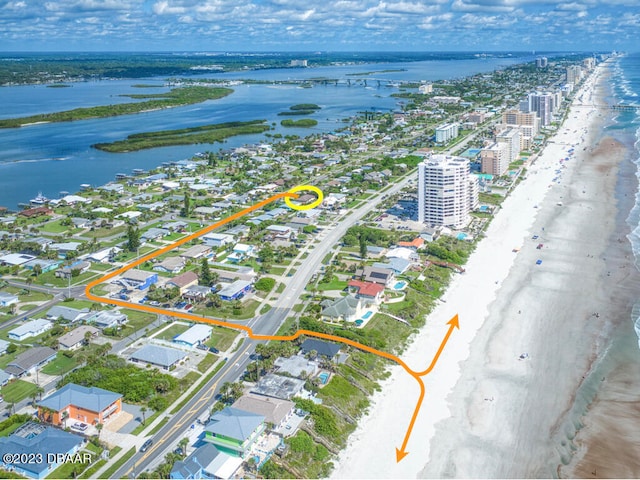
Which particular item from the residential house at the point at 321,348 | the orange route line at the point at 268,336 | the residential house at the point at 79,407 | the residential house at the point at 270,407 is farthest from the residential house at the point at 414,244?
the residential house at the point at 79,407

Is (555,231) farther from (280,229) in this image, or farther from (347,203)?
(280,229)

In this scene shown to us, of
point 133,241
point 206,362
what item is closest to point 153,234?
point 133,241

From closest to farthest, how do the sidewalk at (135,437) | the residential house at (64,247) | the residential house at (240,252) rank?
the sidewalk at (135,437) → the residential house at (240,252) → the residential house at (64,247)

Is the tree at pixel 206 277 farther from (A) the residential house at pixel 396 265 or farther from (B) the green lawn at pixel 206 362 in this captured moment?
(A) the residential house at pixel 396 265

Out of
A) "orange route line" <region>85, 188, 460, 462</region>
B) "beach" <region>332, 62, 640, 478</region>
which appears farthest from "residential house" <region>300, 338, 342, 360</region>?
"beach" <region>332, 62, 640, 478</region>

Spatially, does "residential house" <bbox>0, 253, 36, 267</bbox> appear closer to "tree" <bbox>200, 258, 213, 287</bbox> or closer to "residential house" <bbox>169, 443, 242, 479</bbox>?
"tree" <bbox>200, 258, 213, 287</bbox>

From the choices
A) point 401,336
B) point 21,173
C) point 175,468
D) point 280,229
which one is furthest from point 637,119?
point 175,468
